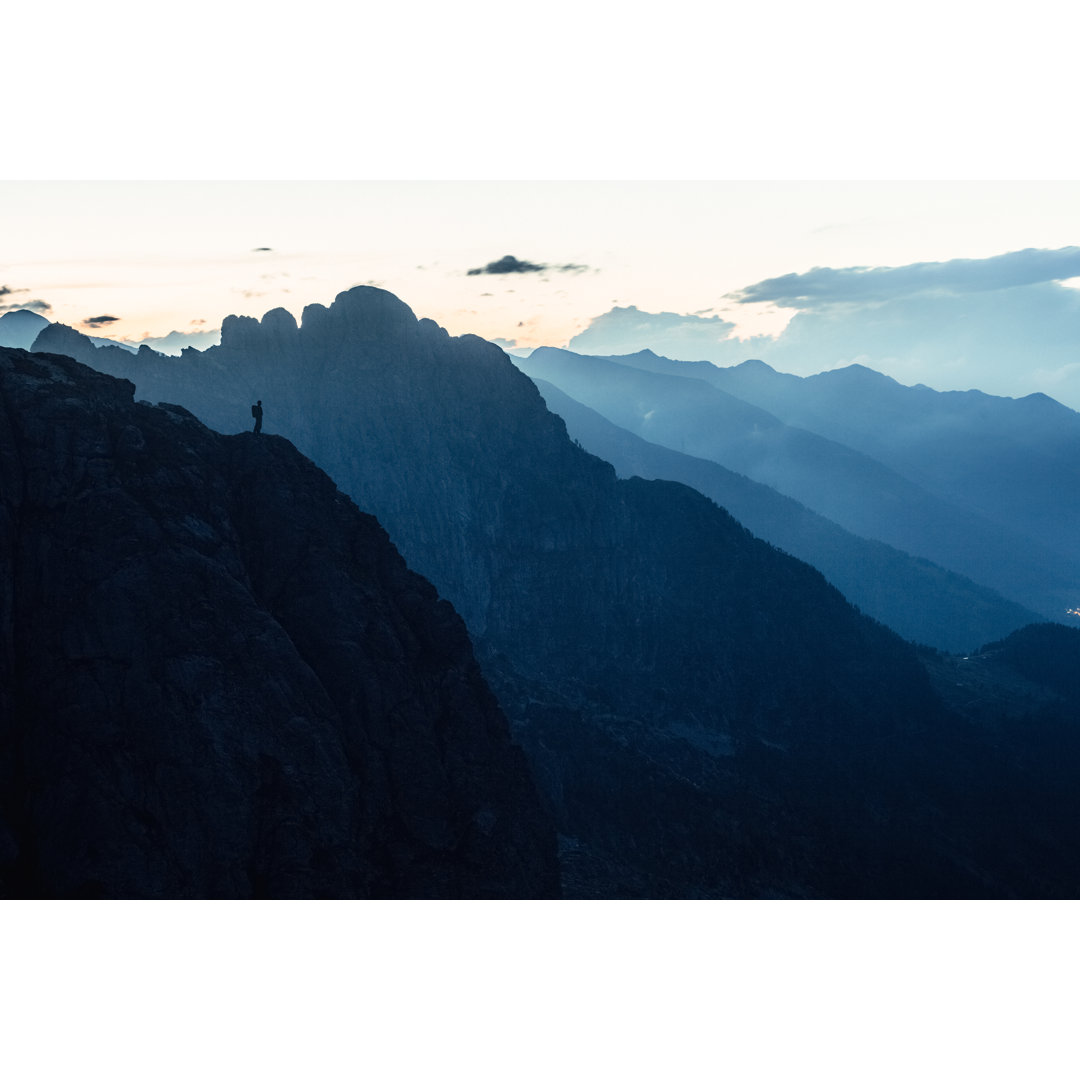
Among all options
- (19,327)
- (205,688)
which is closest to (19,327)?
(19,327)

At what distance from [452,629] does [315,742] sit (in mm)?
25635

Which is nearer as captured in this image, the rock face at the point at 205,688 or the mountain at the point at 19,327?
the rock face at the point at 205,688

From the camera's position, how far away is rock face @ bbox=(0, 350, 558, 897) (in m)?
53.0

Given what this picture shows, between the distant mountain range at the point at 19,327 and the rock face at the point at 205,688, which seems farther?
the distant mountain range at the point at 19,327

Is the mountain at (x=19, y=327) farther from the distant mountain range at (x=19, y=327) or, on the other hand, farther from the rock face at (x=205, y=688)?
the rock face at (x=205, y=688)

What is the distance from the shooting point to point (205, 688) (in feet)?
190

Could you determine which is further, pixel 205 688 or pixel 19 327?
pixel 19 327

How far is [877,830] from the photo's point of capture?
16850 centimetres

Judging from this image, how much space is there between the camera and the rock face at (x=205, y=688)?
5300 cm

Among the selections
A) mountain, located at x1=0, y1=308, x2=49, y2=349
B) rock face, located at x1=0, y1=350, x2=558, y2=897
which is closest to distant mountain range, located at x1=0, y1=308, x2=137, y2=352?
mountain, located at x1=0, y1=308, x2=49, y2=349

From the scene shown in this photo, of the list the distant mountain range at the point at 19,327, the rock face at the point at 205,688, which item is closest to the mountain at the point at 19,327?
the distant mountain range at the point at 19,327

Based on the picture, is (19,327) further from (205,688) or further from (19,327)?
(205,688)

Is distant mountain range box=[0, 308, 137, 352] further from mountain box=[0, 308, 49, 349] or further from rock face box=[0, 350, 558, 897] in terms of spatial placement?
rock face box=[0, 350, 558, 897]

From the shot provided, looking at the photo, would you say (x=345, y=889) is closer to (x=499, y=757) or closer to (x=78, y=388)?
(x=499, y=757)
